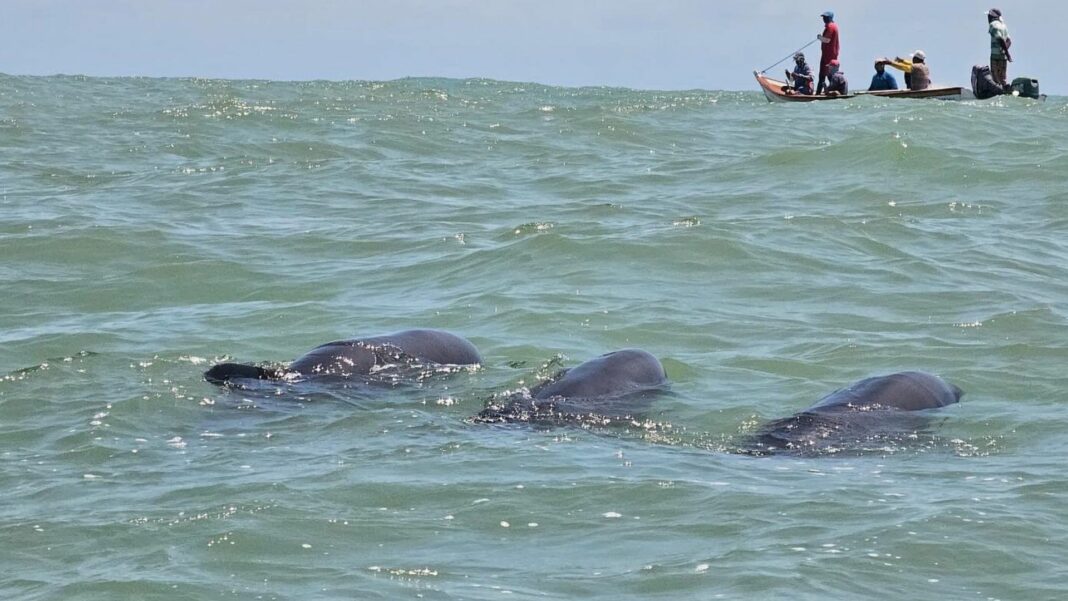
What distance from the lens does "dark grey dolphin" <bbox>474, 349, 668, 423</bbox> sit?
27.4 ft

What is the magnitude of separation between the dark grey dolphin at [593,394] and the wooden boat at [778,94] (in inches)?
940

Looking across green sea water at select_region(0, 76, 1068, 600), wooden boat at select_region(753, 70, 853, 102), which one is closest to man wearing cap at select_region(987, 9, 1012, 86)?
wooden boat at select_region(753, 70, 853, 102)

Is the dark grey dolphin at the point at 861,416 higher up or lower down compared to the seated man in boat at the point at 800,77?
lower down

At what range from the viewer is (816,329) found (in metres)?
11.4

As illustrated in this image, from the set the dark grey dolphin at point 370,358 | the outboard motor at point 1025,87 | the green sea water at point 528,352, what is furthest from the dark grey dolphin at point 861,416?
the outboard motor at point 1025,87

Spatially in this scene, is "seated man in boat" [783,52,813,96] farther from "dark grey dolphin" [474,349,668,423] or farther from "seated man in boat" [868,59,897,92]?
"dark grey dolphin" [474,349,668,423]

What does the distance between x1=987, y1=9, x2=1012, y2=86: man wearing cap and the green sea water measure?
8027mm

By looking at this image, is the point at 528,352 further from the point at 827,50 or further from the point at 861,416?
the point at 827,50

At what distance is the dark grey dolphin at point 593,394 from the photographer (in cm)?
835

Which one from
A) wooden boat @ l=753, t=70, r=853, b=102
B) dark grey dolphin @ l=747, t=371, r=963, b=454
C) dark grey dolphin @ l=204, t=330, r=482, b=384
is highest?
wooden boat @ l=753, t=70, r=853, b=102

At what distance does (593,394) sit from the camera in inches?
343

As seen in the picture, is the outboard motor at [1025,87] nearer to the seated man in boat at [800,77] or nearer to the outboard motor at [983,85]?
the outboard motor at [983,85]

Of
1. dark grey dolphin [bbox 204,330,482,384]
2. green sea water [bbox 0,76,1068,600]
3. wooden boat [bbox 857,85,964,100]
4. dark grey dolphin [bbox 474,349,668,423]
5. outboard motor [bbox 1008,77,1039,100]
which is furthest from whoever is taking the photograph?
outboard motor [bbox 1008,77,1039,100]

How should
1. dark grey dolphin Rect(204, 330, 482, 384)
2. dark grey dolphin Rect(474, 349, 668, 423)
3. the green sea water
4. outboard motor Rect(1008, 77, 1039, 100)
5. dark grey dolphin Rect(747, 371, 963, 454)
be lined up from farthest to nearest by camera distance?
1. outboard motor Rect(1008, 77, 1039, 100)
2. dark grey dolphin Rect(204, 330, 482, 384)
3. dark grey dolphin Rect(474, 349, 668, 423)
4. dark grey dolphin Rect(747, 371, 963, 454)
5. the green sea water
